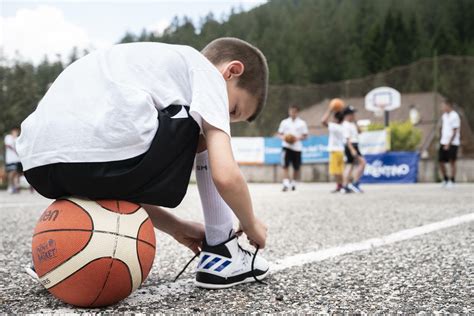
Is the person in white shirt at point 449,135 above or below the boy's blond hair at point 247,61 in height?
below

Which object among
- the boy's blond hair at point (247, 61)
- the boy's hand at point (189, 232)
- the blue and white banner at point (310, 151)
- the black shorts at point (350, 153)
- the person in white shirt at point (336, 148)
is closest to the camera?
the boy's blond hair at point (247, 61)

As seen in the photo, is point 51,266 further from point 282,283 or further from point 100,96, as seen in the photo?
point 282,283

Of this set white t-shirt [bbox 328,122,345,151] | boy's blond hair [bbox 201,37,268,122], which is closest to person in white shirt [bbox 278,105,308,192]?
white t-shirt [bbox 328,122,345,151]

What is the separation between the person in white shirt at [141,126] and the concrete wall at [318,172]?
12.8 m

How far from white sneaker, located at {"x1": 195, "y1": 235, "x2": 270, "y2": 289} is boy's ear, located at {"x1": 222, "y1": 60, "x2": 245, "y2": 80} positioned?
1.96ft

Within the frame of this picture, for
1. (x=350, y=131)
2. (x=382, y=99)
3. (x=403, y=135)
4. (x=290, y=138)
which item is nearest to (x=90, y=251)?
(x=350, y=131)

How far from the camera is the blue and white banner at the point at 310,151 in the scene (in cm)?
1552

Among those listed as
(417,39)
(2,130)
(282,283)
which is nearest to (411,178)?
(282,283)

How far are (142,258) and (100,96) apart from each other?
1.72ft

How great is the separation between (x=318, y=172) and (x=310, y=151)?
2.49ft

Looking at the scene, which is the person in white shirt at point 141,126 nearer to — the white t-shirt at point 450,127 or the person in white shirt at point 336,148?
the person in white shirt at point 336,148

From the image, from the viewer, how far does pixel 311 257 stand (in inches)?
98.6

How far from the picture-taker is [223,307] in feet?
5.21

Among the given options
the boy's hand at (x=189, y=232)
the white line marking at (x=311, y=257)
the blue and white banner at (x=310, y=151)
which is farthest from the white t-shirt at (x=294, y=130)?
the boy's hand at (x=189, y=232)
